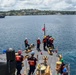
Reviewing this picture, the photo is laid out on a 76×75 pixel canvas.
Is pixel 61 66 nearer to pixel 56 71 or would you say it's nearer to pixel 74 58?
pixel 56 71

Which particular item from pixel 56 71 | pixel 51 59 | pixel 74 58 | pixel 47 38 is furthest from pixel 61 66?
pixel 74 58

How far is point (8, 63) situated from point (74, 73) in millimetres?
21432

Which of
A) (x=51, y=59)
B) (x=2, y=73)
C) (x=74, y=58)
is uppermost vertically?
(x=2, y=73)

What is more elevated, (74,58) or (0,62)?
(0,62)

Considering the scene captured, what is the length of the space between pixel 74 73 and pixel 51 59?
5.13 metres

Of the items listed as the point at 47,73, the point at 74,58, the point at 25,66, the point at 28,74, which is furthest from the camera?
the point at 74,58

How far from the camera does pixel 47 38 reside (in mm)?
31094

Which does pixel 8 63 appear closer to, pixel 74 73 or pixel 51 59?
pixel 51 59

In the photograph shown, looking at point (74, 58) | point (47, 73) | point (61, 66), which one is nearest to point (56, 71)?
point (61, 66)

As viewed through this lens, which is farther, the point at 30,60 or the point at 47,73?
the point at 30,60

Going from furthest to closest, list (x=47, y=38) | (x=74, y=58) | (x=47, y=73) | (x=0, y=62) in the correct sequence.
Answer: (x=74, y=58) < (x=47, y=38) < (x=47, y=73) < (x=0, y=62)

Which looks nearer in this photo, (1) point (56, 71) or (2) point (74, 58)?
(1) point (56, 71)

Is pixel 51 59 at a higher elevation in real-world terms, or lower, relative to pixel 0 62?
lower

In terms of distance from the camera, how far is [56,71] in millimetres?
19953
